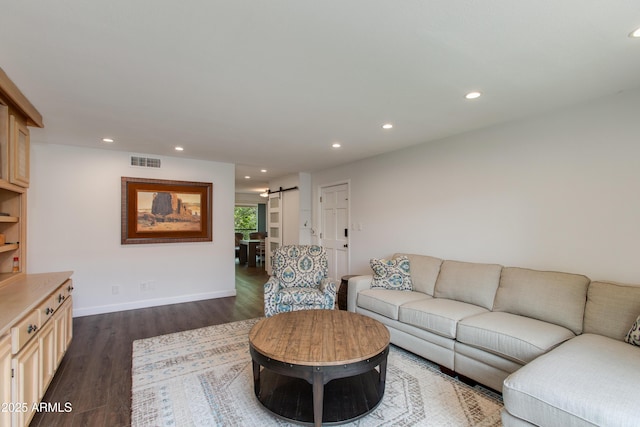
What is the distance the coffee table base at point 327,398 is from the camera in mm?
1904

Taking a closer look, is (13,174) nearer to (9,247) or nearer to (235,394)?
→ (9,247)

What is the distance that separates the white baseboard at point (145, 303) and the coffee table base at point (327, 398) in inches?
118

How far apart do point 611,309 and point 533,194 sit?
115 centimetres

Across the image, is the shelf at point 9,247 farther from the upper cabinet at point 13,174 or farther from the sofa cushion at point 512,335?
the sofa cushion at point 512,335

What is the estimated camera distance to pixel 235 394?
226 cm

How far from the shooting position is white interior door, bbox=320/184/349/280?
17.5 ft

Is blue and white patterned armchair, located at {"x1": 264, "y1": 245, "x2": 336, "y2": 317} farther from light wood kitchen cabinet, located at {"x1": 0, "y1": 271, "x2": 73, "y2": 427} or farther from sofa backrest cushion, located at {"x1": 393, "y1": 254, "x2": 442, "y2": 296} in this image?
light wood kitchen cabinet, located at {"x1": 0, "y1": 271, "x2": 73, "y2": 427}

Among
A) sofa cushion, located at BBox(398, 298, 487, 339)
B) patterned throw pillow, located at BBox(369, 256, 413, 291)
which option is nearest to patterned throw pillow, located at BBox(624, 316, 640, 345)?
sofa cushion, located at BBox(398, 298, 487, 339)

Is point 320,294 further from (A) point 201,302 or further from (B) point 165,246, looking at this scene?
(B) point 165,246

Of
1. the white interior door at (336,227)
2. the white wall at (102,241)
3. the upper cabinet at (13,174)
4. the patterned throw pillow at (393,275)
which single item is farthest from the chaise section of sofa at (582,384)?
the white wall at (102,241)

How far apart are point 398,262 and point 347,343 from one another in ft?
5.98

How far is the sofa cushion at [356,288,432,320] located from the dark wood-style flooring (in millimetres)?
1622

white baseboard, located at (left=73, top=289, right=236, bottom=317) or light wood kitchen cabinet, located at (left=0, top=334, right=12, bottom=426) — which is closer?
light wood kitchen cabinet, located at (left=0, top=334, right=12, bottom=426)

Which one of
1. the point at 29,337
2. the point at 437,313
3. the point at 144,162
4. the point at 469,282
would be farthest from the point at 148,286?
the point at 469,282
